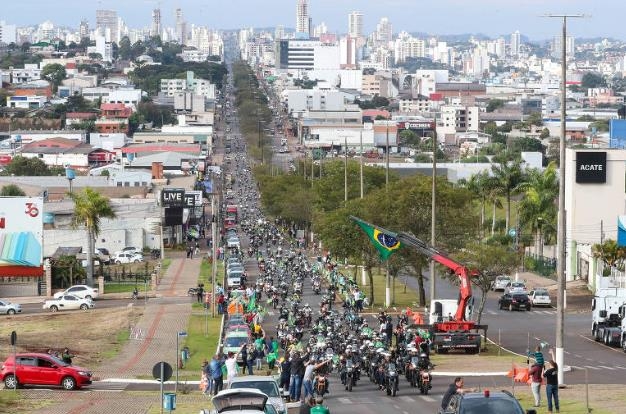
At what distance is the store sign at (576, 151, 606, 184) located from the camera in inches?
3391

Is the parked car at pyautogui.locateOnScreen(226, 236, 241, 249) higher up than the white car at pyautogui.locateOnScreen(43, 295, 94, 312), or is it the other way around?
the white car at pyautogui.locateOnScreen(43, 295, 94, 312)

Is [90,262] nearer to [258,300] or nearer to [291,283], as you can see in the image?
[291,283]

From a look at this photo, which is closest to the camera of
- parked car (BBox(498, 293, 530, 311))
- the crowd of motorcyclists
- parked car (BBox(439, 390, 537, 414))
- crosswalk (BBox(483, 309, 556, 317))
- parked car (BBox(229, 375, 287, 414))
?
parked car (BBox(439, 390, 537, 414))

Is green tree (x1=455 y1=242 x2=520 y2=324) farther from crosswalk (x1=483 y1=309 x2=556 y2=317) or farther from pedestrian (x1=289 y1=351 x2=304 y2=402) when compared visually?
pedestrian (x1=289 y1=351 x2=304 y2=402)

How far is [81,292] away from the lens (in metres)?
75.2

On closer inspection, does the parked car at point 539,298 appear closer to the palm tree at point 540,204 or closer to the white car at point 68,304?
the white car at point 68,304

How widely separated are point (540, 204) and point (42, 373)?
55975 mm

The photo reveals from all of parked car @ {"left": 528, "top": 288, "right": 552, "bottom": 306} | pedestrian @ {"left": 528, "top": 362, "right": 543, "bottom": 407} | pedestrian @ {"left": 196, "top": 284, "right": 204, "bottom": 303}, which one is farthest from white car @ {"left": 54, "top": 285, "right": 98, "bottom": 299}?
pedestrian @ {"left": 528, "top": 362, "right": 543, "bottom": 407}

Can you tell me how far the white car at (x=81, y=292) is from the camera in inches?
2923

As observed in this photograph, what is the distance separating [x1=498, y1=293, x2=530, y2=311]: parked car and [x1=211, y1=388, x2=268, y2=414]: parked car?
42088mm

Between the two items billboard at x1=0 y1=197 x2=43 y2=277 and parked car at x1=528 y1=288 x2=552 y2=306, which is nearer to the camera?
parked car at x1=528 y1=288 x2=552 y2=306

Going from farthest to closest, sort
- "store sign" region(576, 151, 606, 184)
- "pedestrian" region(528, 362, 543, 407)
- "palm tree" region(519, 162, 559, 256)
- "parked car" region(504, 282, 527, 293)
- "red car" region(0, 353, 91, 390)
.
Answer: "palm tree" region(519, 162, 559, 256) < "store sign" region(576, 151, 606, 184) < "parked car" region(504, 282, 527, 293) < "red car" region(0, 353, 91, 390) < "pedestrian" region(528, 362, 543, 407)

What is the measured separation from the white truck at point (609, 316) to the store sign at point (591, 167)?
95.3 ft

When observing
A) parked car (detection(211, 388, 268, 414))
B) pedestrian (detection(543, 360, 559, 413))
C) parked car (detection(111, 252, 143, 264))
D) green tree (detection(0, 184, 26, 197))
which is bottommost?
parked car (detection(111, 252, 143, 264))
